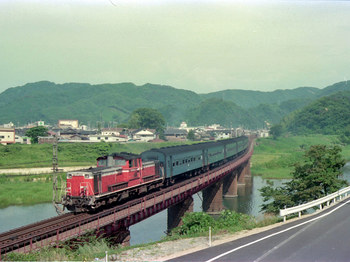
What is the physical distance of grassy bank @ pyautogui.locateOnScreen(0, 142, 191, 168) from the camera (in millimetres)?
80438

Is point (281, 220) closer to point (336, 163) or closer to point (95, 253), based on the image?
point (95, 253)

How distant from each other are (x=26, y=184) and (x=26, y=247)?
48.0 metres

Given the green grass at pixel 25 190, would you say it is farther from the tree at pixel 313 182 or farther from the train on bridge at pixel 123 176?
the tree at pixel 313 182

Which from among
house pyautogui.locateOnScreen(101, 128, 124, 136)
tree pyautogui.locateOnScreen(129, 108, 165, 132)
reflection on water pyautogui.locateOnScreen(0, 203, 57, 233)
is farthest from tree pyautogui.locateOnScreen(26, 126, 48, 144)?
tree pyautogui.locateOnScreen(129, 108, 165, 132)

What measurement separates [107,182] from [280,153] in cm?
10943

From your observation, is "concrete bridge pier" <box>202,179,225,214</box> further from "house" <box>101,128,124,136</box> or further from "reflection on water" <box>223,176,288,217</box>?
"house" <box>101,128,124,136</box>

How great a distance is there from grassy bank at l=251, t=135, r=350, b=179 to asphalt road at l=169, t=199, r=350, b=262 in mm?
56279

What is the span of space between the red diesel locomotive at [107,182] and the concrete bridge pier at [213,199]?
20.0 metres

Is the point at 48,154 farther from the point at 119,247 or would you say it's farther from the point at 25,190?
the point at 119,247

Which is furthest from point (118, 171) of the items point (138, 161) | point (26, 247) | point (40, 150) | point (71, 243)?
point (40, 150)

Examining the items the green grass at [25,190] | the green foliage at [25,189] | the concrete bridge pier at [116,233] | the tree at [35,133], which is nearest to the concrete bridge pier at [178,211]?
the concrete bridge pier at [116,233]

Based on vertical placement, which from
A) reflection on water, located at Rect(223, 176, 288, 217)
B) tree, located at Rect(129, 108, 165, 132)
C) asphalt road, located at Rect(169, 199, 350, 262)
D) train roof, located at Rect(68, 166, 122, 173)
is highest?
tree, located at Rect(129, 108, 165, 132)

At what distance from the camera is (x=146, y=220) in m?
45.5

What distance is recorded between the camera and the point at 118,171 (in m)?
29.5
